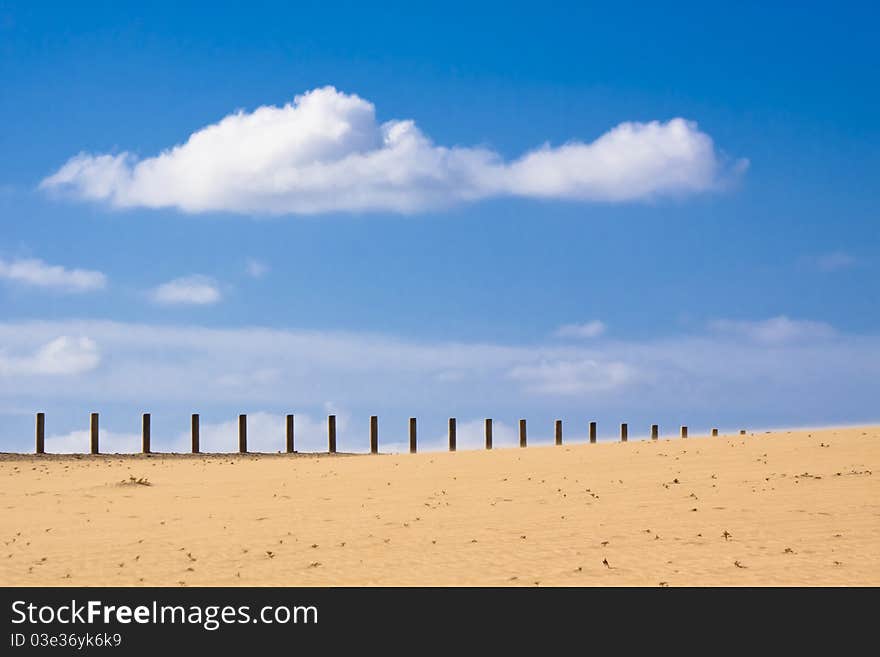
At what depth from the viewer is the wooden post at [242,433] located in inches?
1939

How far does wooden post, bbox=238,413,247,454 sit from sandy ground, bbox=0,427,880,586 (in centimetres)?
1333

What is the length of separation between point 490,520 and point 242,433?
28329 millimetres

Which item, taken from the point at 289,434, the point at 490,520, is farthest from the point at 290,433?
the point at 490,520

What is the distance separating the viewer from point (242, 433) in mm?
49438

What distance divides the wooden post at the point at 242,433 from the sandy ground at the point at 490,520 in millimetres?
13326

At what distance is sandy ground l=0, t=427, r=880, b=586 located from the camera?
17922 millimetres

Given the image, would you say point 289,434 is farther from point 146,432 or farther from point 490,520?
point 490,520
